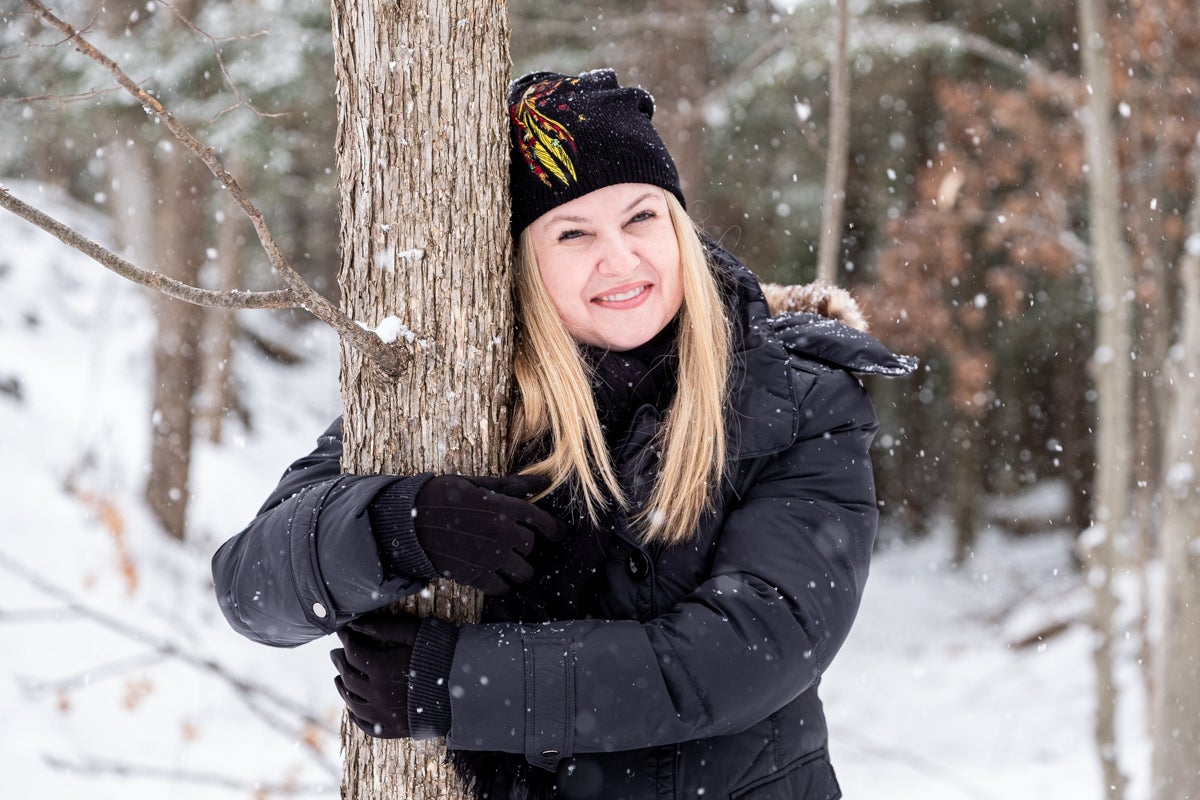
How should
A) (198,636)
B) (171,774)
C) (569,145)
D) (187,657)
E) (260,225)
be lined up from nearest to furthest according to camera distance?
(260,225)
(569,145)
(187,657)
(171,774)
(198,636)

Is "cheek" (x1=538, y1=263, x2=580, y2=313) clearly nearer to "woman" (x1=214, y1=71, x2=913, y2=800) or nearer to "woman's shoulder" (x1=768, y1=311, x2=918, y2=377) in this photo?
"woman" (x1=214, y1=71, x2=913, y2=800)

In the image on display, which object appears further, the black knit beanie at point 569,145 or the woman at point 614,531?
the black knit beanie at point 569,145

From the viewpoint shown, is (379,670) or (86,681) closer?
(379,670)

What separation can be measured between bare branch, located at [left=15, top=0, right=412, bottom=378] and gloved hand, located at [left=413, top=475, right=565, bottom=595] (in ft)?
0.88

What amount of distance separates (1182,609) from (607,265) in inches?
118

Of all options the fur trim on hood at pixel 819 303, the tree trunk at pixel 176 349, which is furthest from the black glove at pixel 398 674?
the tree trunk at pixel 176 349

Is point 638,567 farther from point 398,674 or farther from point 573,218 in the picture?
point 573,218

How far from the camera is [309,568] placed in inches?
70.1

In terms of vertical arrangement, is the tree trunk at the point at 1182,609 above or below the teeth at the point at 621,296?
below

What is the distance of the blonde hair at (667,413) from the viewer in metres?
2.01

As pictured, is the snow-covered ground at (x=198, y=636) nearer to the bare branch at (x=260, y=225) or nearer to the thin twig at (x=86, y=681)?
the thin twig at (x=86, y=681)

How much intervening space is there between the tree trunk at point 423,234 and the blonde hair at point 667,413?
14 cm

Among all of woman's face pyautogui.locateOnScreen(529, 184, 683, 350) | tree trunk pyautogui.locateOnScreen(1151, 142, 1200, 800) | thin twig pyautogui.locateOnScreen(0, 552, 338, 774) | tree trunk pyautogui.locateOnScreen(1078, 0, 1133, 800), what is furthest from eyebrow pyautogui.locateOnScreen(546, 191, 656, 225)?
tree trunk pyautogui.locateOnScreen(1078, 0, 1133, 800)

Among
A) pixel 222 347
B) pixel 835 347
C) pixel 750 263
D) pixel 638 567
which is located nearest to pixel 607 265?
pixel 835 347
